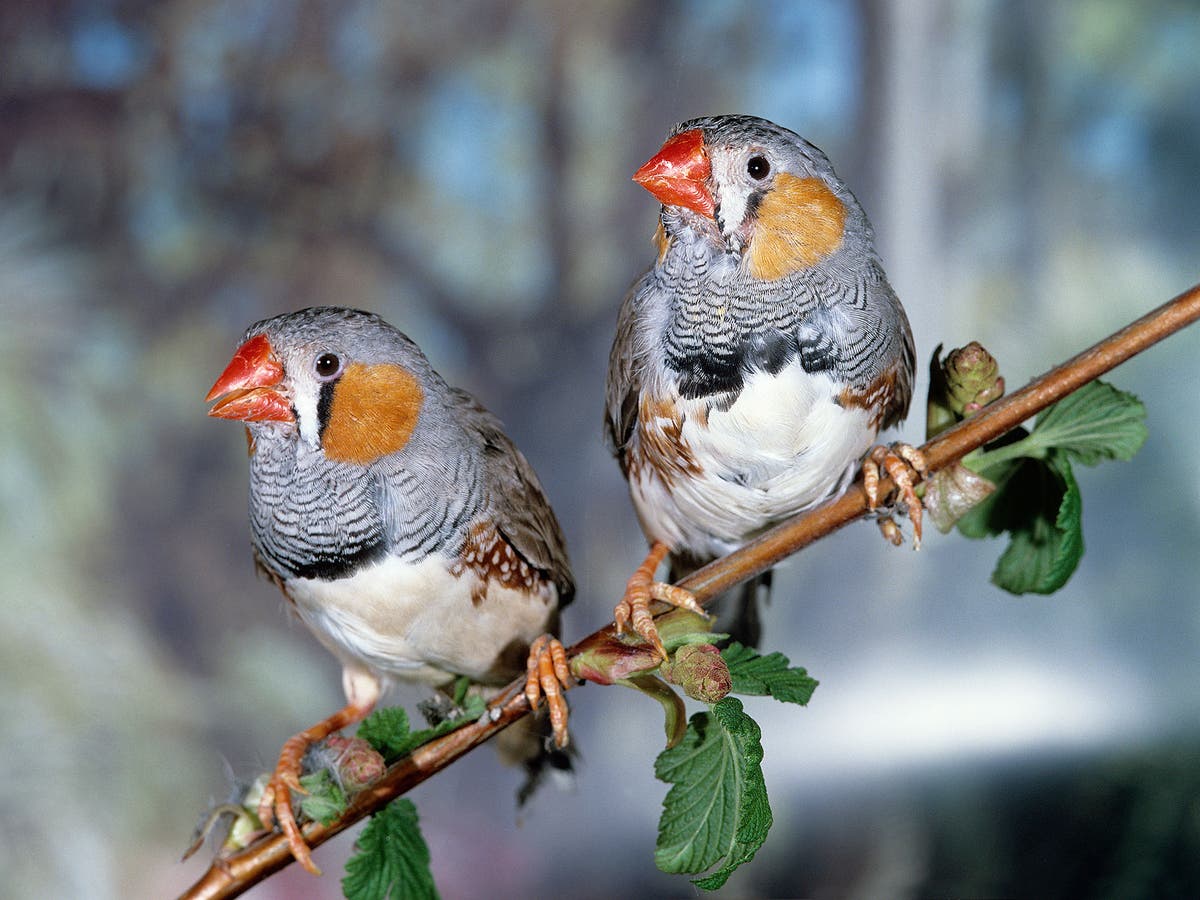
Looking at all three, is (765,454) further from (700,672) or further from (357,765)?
(357,765)

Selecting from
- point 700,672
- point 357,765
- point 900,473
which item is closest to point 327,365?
point 357,765

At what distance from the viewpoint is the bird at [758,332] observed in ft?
4.43

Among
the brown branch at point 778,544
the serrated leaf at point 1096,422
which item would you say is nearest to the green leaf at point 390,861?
the brown branch at point 778,544

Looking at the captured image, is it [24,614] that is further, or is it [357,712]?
[24,614]

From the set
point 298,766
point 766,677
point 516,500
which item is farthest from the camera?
point 516,500

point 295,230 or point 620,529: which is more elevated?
point 295,230

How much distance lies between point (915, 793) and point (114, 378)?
6.53ft

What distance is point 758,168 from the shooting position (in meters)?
1.36

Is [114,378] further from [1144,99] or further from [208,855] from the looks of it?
[1144,99]

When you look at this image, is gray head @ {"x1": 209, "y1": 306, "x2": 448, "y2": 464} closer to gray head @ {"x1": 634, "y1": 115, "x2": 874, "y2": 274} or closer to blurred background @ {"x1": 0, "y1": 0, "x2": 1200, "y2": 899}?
gray head @ {"x1": 634, "y1": 115, "x2": 874, "y2": 274}

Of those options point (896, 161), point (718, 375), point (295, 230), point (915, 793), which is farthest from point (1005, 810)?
point (295, 230)

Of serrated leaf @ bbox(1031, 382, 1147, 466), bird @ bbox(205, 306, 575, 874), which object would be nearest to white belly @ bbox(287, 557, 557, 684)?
bird @ bbox(205, 306, 575, 874)

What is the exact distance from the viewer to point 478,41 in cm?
283

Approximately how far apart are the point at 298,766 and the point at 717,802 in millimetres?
559
